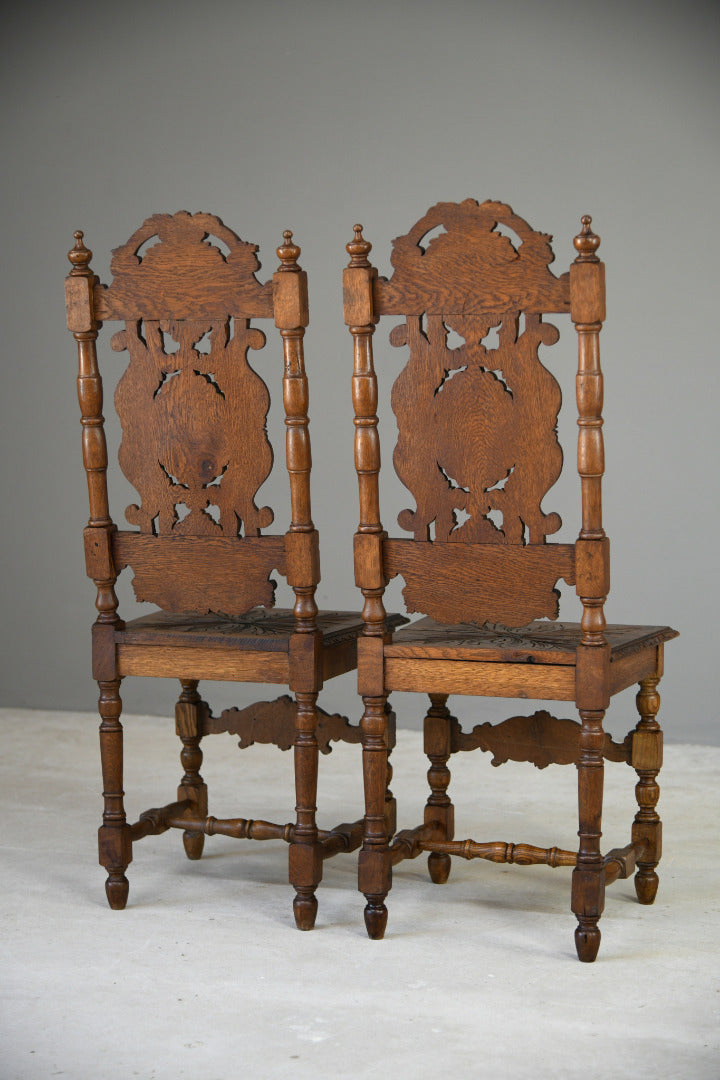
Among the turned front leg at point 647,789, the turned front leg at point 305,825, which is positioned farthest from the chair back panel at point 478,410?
the turned front leg at point 647,789

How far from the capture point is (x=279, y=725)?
4.12 m

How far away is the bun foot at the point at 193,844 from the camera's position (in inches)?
173

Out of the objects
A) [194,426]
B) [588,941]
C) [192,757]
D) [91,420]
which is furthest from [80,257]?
[588,941]

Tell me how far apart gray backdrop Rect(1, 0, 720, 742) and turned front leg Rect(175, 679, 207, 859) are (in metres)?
2.11

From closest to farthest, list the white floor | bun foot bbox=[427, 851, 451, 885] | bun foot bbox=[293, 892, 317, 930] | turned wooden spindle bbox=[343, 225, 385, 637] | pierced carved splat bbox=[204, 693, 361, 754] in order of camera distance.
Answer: the white floor, turned wooden spindle bbox=[343, 225, 385, 637], bun foot bbox=[293, 892, 317, 930], pierced carved splat bbox=[204, 693, 361, 754], bun foot bbox=[427, 851, 451, 885]

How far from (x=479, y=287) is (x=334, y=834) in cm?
155

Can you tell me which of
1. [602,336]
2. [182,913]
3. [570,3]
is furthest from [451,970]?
[570,3]

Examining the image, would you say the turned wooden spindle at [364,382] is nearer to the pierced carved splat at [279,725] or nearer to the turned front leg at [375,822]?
the turned front leg at [375,822]

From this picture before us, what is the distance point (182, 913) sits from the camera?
3904 mm

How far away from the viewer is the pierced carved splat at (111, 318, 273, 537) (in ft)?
12.2

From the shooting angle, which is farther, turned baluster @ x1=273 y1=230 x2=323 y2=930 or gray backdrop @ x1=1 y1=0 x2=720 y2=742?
gray backdrop @ x1=1 y1=0 x2=720 y2=742

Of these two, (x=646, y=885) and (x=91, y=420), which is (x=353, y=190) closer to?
(x=91, y=420)

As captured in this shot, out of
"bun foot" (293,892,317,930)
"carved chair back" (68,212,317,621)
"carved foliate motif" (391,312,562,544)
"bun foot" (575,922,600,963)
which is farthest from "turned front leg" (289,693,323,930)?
"bun foot" (575,922,600,963)

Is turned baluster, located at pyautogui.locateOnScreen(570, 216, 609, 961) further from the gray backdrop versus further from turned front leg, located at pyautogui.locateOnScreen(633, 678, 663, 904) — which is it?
the gray backdrop
